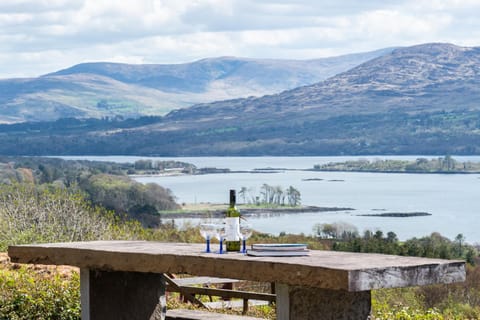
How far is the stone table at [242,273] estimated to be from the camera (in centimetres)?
548

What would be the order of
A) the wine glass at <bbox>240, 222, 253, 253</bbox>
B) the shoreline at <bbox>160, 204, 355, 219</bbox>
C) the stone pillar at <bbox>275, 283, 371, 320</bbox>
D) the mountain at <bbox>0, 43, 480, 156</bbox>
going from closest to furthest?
the stone pillar at <bbox>275, 283, 371, 320</bbox>
the wine glass at <bbox>240, 222, 253, 253</bbox>
the shoreline at <bbox>160, 204, 355, 219</bbox>
the mountain at <bbox>0, 43, 480, 156</bbox>

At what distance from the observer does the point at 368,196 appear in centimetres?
7594

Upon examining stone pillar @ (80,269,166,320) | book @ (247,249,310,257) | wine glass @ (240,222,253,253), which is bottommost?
stone pillar @ (80,269,166,320)

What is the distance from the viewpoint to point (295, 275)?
5590mm

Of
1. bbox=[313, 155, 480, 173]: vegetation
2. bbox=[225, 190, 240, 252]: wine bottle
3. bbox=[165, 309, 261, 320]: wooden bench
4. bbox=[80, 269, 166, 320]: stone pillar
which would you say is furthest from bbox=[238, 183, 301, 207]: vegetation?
bbox=[225, 190, 240, 252]: wine bottle

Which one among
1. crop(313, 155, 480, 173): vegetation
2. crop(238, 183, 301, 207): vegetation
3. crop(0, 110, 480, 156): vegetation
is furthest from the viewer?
crop(0, 110, 480, 156): vegetation

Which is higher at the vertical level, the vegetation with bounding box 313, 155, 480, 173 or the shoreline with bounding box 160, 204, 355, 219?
the vegetation with bounding box 313, 155, 480, 173

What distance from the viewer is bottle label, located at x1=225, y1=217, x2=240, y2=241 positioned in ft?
20.4

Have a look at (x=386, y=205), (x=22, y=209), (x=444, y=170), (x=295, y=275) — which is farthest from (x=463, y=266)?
(x=444, y=170)

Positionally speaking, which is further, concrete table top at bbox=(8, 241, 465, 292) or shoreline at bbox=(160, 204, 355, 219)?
shoreline at bbox=(160, 204, 355, 219)

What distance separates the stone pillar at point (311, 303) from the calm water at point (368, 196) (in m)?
33.2

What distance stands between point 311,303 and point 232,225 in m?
0.69

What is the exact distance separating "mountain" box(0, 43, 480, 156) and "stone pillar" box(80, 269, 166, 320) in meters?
103

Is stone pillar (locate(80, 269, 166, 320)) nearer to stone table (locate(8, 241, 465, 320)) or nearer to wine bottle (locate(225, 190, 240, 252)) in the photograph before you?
stone table (locate(8, 241, 465, 320))
